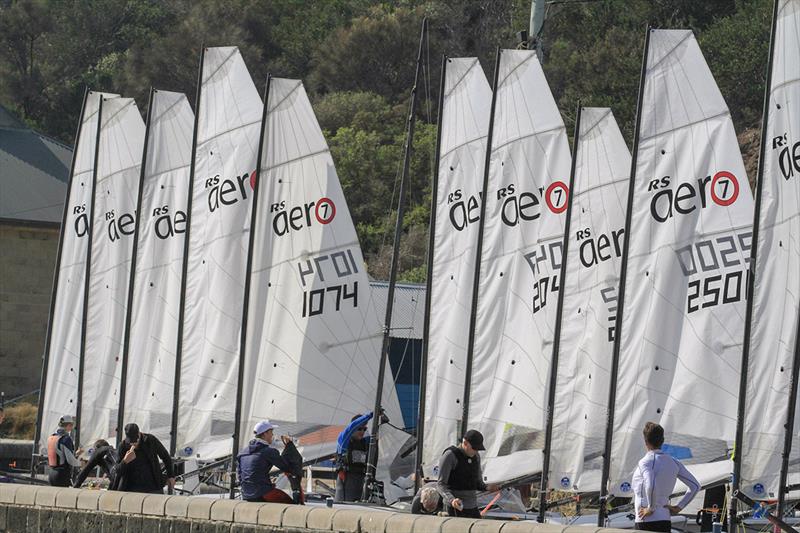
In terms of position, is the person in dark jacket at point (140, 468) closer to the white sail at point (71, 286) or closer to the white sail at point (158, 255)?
the white sail at point (158, 255)

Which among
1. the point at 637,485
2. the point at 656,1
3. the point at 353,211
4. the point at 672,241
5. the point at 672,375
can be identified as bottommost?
the point at 637,485

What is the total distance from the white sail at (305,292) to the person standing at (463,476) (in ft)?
28.7

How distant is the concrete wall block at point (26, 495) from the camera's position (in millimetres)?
16109

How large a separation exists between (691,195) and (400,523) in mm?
7270

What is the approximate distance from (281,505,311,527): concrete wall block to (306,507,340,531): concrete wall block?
0.05 meters

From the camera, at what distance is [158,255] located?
2588cm

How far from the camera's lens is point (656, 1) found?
58156 millimetres

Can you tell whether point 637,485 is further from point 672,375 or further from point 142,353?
point 142,353

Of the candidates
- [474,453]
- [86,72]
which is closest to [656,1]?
[86,72]

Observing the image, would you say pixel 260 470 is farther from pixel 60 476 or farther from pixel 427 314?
pixel 427 314

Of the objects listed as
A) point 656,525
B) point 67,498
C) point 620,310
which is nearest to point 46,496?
point 67,498

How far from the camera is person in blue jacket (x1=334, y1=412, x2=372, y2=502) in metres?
20.5

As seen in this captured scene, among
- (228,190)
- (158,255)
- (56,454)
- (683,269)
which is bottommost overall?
(56,454)

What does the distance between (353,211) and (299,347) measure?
106ft
